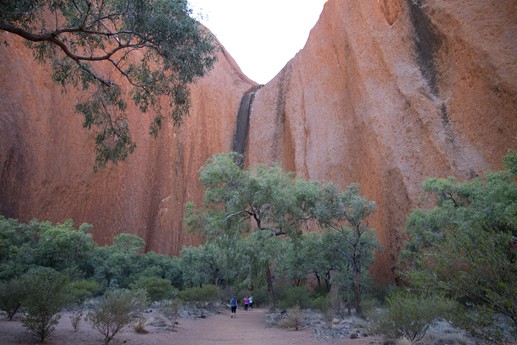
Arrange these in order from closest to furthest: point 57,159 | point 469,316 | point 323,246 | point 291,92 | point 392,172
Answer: point 469,316 → point 323,246 → point 392,172 → point 57,159 → point 291,92

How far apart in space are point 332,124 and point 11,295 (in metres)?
25.5

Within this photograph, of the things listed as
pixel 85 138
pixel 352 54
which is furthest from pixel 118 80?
pixel 352 54

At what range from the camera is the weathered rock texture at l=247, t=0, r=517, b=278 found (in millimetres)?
19719

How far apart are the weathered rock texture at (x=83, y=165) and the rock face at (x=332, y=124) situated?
10 centimetres

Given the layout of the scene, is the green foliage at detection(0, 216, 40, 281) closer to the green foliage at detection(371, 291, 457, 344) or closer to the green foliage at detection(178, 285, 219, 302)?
the green foliage at detection(178, 285, 219, 302)

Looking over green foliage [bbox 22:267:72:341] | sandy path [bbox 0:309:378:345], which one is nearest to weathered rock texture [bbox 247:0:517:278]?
sandy path [bbox 0:309:378:345]

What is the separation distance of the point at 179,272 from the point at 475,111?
21.9m

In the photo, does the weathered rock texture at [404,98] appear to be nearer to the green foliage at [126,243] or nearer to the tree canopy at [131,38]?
the green foliage at [126,243]

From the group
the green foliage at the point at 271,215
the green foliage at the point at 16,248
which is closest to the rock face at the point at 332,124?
the green foliage at the point at 271,215

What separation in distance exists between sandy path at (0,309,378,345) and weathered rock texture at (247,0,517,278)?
40.6 ft

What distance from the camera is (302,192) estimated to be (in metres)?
17.3

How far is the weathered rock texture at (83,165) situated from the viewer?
29.1 m

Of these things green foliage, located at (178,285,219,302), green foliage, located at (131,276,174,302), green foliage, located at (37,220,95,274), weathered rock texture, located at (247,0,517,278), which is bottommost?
green foliage, located at (178,285,219,302)

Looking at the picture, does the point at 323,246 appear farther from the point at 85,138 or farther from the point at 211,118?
the point at 211,118
